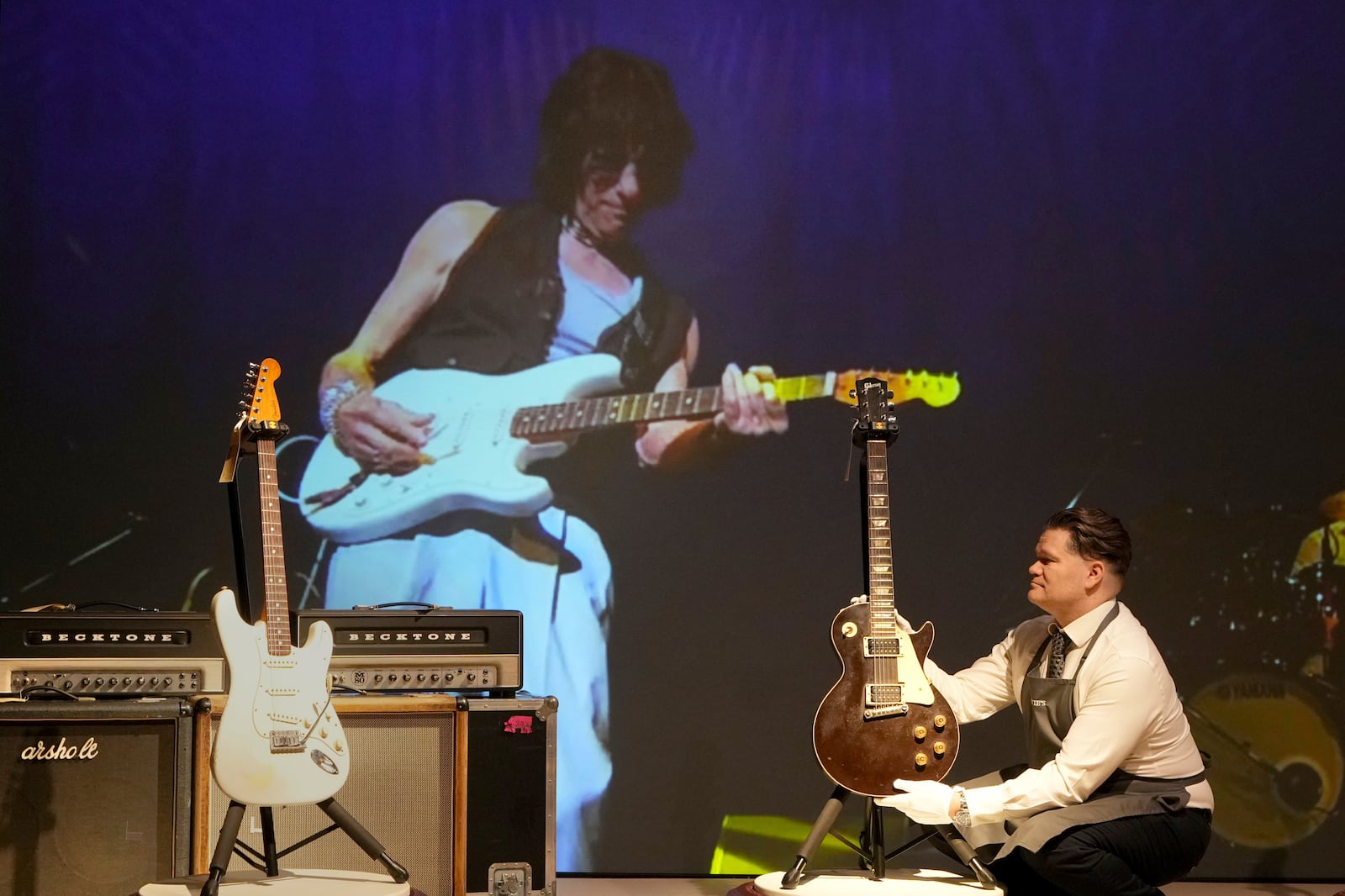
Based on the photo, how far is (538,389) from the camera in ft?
13.6

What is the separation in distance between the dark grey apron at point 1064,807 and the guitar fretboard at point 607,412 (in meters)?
1.43

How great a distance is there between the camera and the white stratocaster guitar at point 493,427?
411 centimetres

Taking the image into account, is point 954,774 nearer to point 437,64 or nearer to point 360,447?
point 360,447

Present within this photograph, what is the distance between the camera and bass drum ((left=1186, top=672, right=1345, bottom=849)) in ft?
13.2

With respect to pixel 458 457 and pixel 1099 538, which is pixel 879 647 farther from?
pixel 458 457

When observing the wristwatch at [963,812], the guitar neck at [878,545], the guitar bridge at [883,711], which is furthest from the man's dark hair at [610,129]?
the wristwatch at [963,812]

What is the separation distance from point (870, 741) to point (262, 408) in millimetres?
1572

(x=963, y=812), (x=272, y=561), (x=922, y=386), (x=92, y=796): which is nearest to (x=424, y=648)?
(x=272, y=561)

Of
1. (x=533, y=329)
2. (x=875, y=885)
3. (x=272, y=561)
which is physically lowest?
(x=875, y=885)

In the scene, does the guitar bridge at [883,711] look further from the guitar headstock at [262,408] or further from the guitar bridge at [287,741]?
the guitar headstock at [262,408]

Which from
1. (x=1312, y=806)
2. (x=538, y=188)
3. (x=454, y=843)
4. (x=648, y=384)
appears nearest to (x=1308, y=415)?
(x=1312, y=806)

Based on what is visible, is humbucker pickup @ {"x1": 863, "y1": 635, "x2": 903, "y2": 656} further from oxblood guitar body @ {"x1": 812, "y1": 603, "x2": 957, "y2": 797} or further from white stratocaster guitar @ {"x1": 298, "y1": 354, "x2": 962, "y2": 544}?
white stratocaster guitar @ {"x1": 298, "y1": 354, "x2": 962, "y2": 544}

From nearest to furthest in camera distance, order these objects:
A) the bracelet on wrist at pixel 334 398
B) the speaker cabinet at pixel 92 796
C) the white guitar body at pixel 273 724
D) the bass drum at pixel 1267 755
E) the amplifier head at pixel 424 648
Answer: the white guitar body at pixel 273 724
the speaker cabinet at pixel 92 796
the amplifier head at pixel 424 648
the bass drum at pixel 1267 755
the bracelet on wrist at pixel 334 398

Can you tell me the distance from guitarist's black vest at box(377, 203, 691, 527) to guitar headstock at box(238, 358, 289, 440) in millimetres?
1090
